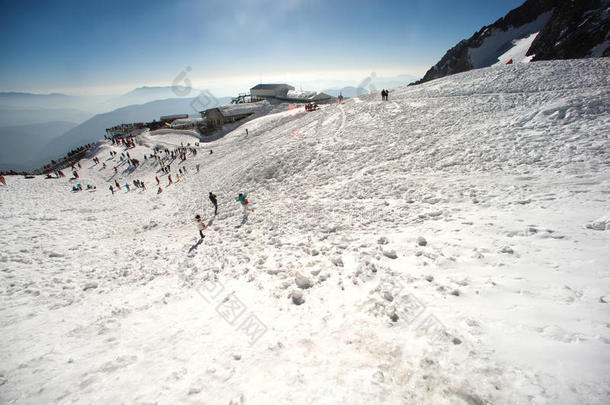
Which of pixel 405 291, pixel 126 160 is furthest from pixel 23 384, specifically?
pixel 126 160

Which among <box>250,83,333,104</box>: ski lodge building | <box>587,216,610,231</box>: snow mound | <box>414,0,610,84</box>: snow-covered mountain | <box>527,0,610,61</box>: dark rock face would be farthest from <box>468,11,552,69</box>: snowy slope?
<box>587,216,610,231</box>: snow mound

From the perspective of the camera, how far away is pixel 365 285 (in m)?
6.34

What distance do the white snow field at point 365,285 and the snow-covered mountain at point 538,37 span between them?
38672mm

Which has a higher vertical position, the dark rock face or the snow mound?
the dark rock face

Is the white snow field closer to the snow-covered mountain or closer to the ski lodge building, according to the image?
the snow-covered mountain

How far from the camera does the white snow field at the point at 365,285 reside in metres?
3.88

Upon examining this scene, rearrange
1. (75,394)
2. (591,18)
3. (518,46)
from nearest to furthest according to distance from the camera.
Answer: (75,394), (591,18), (518,46)

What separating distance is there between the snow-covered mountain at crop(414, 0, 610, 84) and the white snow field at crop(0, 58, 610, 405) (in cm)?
3867

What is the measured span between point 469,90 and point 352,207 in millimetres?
20038

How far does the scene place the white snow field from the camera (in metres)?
3.88

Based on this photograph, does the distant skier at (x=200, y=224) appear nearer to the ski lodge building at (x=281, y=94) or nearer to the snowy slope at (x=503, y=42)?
the ski lodge building at (x=281, y=94)

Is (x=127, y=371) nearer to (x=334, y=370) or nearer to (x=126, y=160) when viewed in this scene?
(x=334, y=370)

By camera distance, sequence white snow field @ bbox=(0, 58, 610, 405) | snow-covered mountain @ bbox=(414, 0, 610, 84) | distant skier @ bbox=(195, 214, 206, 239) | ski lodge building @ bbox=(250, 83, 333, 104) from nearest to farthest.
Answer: white snow field @ bbox=(0, 58, 610, 405) < distant skier @ bbox=(195, 214, 206, 239) < snow-covered mountain @ bbox=(414, 0, 610, 84) < ski lodge building @ bbox=(250, 83, 333, 104)

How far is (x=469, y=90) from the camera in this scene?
2178 centimetres
